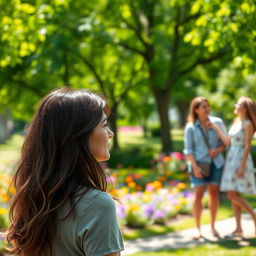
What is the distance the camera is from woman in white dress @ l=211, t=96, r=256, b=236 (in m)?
6.27

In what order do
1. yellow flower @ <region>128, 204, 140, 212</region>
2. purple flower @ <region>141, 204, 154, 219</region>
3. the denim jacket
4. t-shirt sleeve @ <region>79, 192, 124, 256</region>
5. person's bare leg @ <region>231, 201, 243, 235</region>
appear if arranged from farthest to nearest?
purple flower @ <region>141, 204, 154, 219</region>, yellow flower @ <region>128, 204, 140, 212</region>, person's bare leg @ <region>231, 201, 243, 235</region>, the denim jacket, t-shirt sleeve @ <region>79, 192, 124, 256</region>

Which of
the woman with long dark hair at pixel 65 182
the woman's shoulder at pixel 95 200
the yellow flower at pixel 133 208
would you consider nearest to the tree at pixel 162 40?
the yellow flower at pixel 133 208

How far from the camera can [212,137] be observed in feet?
21.5

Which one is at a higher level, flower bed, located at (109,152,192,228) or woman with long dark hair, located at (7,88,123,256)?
woman with long dark hair, located at (7,88,123,256)

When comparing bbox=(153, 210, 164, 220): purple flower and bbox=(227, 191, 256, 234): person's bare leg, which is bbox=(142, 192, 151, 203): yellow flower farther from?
bbox=(227, 191, 256, 234): person's bare leg

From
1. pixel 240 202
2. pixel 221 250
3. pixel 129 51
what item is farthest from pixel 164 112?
pixel 221 250

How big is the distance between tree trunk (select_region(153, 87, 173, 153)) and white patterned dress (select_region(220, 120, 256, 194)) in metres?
11.0

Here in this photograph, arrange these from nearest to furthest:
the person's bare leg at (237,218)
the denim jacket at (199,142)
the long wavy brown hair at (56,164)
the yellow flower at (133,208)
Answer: the long wavy brown hair at (56,164) < the denim jacket at (199,142) < the person's bare leg at (237,218) < the yellow flower at (133,208)

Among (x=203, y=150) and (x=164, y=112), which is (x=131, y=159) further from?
(x=203, y=150)

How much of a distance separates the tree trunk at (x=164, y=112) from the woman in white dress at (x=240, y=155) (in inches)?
434

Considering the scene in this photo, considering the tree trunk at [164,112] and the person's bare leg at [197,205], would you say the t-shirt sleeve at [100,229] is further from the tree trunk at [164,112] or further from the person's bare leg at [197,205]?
the tree trunk at [164,112]

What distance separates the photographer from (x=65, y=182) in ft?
5.76

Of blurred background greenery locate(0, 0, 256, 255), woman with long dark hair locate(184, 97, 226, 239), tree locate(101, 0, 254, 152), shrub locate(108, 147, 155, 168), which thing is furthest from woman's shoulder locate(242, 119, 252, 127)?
shrub locate(108, 147, 155, 168)

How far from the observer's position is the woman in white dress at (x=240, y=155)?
627 centimetres
